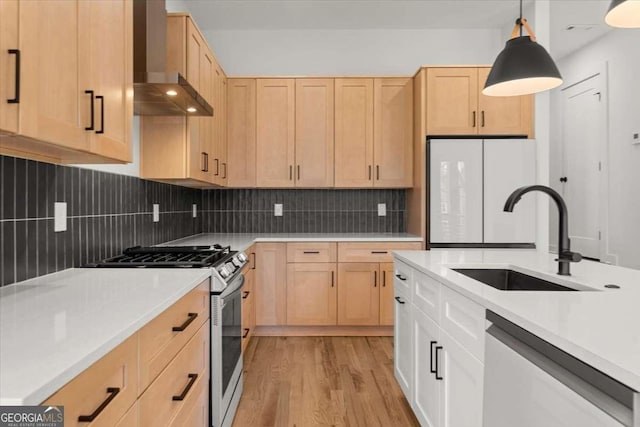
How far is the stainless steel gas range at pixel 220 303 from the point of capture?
186cm

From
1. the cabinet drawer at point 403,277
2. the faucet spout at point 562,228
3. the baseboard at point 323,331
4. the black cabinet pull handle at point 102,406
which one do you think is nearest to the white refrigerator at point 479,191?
the baseboard at point 323,331

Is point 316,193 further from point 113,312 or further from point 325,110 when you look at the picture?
point 113,312

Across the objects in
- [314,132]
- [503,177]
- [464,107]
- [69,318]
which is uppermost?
[464,107]

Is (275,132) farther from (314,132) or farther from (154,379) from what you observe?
(154,379)

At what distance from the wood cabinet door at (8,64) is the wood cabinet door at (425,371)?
165 cm

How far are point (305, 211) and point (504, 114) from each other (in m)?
2.17

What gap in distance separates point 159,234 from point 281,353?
139 centimetres

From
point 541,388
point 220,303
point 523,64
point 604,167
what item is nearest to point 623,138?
point 604,167

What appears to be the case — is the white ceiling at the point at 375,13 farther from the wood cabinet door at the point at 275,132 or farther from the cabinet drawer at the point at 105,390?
the cabinet drawer at the point at 105,390

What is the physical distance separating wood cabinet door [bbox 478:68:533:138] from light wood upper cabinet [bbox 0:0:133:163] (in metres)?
3.03

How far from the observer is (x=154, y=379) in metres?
1.19

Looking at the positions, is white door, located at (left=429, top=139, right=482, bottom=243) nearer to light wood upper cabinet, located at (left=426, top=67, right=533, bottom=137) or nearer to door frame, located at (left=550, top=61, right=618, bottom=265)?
light wood upper cabinet, located at (left=426, top=67, right=533, bottom=137)

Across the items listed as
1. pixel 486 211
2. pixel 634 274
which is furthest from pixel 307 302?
pixel 634 274

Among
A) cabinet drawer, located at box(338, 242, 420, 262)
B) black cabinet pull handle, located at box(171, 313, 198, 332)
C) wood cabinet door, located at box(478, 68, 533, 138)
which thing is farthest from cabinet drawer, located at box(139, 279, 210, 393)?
wood cabinet door, located at box(478, 68, 533, 138)
